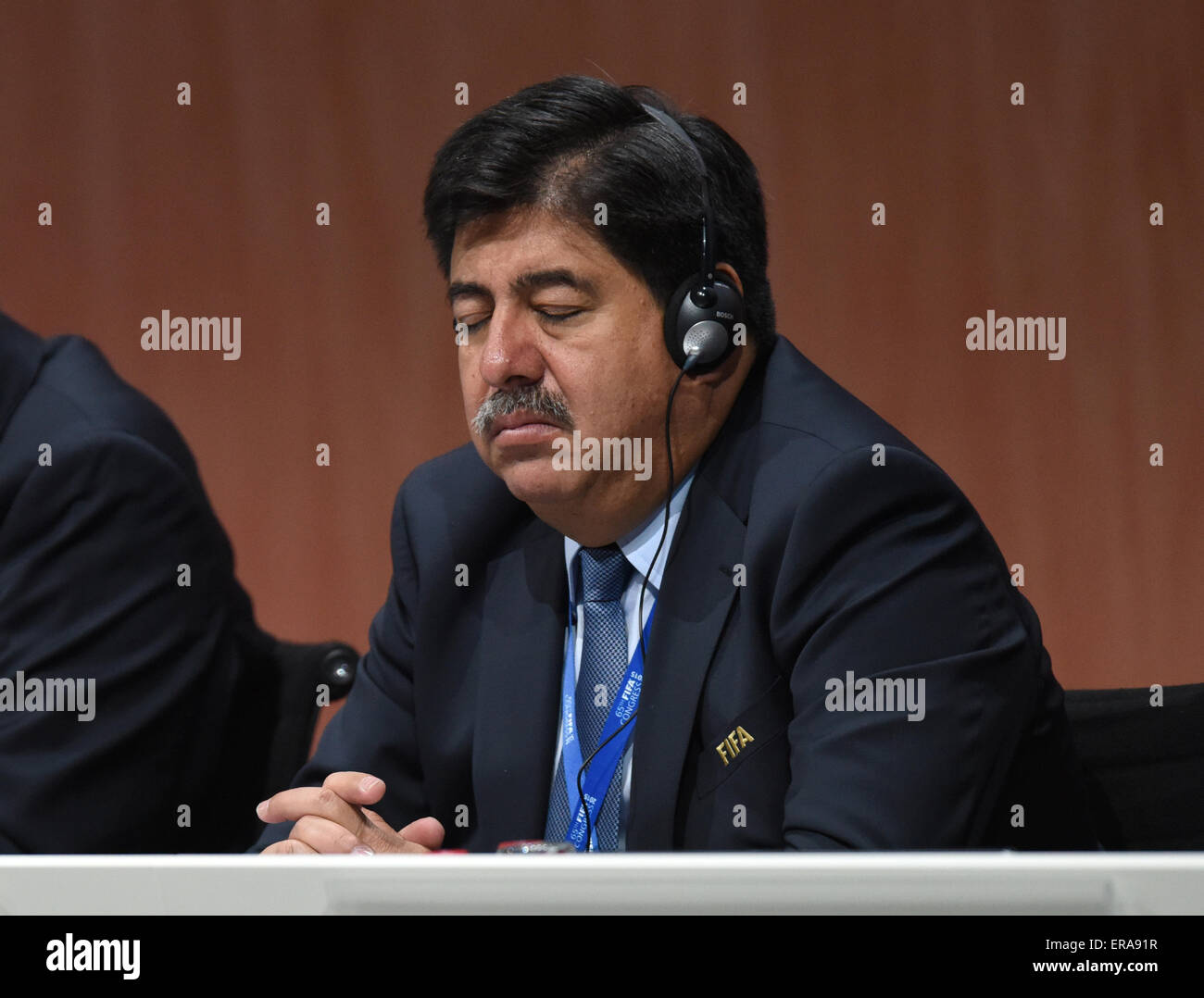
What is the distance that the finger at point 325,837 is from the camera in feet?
4.14

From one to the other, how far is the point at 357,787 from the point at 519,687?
0.28 meters

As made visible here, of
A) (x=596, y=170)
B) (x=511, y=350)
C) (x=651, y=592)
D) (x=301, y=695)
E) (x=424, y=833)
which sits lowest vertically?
(x=424, y=833)

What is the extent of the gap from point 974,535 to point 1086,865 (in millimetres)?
959

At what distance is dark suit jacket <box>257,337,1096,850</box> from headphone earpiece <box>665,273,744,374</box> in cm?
10

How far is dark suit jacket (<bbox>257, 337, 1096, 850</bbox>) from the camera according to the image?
50.5 inches

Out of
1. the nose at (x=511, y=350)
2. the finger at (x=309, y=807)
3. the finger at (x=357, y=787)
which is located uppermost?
the nose at (x=511, y=350)

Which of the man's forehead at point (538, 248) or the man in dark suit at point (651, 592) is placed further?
the man's forehead at point (538, 248)

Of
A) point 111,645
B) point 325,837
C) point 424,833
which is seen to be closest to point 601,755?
point 424,833

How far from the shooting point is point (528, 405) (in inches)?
59.0

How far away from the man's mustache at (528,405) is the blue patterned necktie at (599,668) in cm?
19
